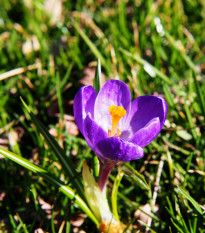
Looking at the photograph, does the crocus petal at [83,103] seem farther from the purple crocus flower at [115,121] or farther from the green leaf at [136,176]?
the green leaf at [136,176]

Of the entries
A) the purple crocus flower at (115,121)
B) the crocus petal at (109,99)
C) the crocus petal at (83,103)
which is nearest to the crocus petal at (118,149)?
the purple crocus flower at (115,121)

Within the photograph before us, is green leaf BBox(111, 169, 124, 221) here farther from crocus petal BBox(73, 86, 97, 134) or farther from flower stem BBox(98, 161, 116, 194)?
crocus petal BBox(73, 86, 97, 134)

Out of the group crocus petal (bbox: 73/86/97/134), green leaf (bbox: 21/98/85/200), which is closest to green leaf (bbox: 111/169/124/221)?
green leaf (bbox: 21/98/85/200)

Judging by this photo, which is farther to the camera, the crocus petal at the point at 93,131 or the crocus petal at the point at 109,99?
the crocus petal at the point at 109,99

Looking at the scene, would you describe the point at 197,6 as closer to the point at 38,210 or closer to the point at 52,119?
the point at 52,119

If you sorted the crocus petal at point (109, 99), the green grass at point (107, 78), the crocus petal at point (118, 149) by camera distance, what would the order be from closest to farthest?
the crocus petal at point (118, 149) → the crocus petal at point (109, 99) → the green grass at point (107, 78)
